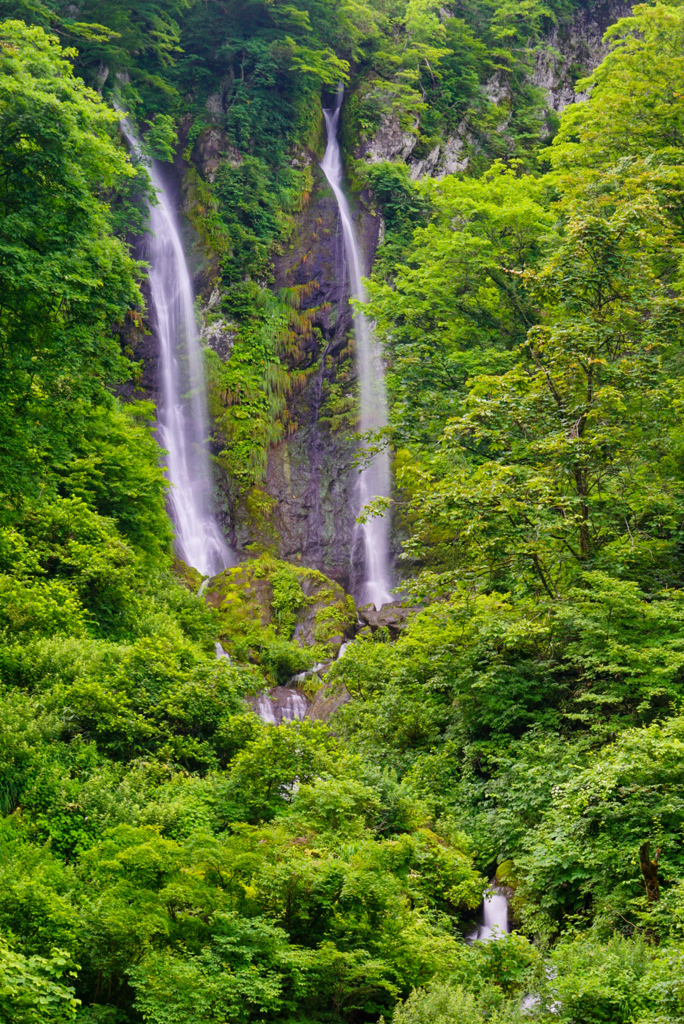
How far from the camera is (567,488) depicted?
40.1 ft

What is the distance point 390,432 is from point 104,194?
15.4 meters

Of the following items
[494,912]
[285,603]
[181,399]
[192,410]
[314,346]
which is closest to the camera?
[494,912]

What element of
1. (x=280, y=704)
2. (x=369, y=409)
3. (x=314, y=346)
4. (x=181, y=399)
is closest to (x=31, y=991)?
(x=280, y=704)

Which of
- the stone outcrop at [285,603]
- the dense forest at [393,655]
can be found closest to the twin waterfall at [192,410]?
the dense forest at [393,655]

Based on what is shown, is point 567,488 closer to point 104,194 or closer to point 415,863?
point 415,863

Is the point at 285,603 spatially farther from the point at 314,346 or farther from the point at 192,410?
the point at 314,346

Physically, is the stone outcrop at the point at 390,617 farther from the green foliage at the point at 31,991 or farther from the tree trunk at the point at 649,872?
the green foliage at the point at 31,991

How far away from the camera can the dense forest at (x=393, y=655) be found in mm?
5598

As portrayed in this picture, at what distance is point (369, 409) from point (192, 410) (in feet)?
19.3

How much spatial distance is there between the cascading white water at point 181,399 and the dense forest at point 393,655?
2.64ft

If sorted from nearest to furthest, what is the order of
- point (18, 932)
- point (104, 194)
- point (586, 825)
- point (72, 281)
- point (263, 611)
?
point (18, 932) < point (586, 825) < point (72, 281) < point (263, 611) < point (104, 194)

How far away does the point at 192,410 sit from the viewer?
24531 millimetres

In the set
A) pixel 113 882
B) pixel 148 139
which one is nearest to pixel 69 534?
pixel 113 882

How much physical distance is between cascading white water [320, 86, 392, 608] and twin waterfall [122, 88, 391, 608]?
32 millimetres
